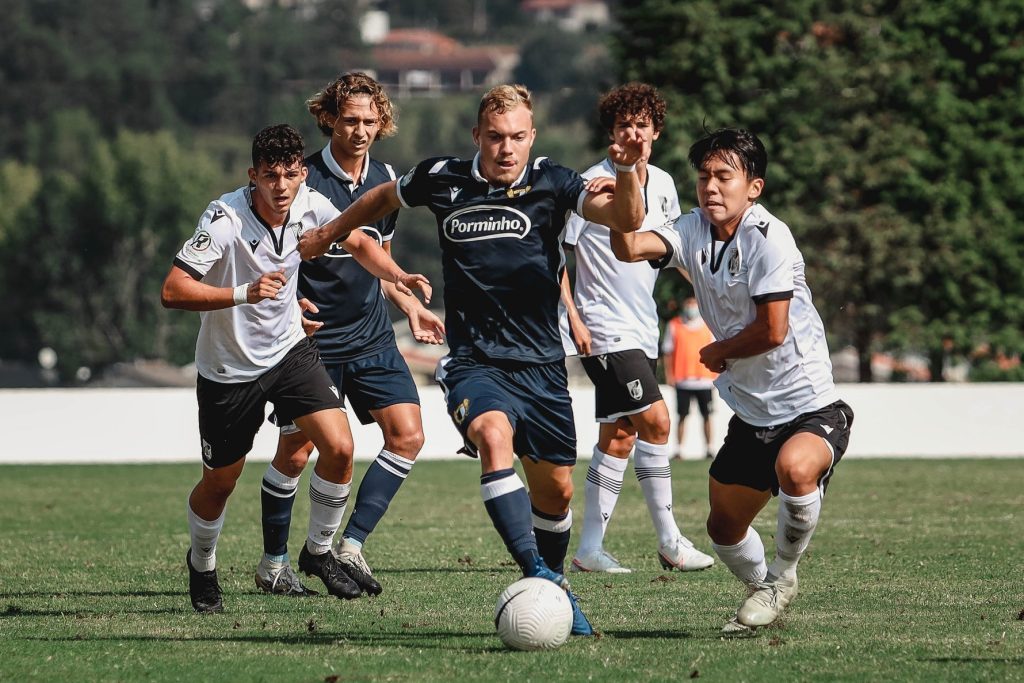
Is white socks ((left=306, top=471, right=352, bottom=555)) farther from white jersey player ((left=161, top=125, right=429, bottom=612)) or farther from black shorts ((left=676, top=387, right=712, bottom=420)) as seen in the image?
black shorts ((left=676, top=387, right=712, bottom=420))

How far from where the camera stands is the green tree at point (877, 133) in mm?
38500

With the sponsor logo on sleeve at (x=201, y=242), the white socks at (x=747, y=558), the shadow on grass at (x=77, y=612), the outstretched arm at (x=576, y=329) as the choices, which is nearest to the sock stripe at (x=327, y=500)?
the shadow on grass at (x=77, y=612)

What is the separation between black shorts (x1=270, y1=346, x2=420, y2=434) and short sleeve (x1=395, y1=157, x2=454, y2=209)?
1.70 m

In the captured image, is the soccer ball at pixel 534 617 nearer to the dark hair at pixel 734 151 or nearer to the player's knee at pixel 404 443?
the dark hair at pixel 734 151

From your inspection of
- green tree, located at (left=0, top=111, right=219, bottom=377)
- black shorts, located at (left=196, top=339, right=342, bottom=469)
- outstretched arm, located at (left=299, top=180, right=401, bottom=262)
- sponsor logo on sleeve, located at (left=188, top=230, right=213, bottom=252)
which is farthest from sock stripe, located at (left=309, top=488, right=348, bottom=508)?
green tree, located at (left=0, top=111, right=219, bottom=377)

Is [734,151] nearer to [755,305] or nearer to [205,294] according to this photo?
[755,305]

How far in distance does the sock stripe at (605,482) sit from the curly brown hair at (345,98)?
2.50 metres

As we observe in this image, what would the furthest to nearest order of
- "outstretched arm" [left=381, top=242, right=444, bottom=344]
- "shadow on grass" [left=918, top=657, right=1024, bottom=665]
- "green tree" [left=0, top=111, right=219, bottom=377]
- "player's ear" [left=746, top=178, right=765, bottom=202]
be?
1. "green tree" [left=0, top=111, right=219, bottom=377]
2. "outstretched arm" [left=381, top=242, right=444, bottom=344]
3. "player's ear" [left=746, top=178, right=765, bottom=202]
4. "shadow on grass" [left=918, top=657, right=1024, bottom=665]

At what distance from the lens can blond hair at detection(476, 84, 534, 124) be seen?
7238 mm

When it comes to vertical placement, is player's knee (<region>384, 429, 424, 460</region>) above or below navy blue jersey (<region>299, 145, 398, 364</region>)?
below

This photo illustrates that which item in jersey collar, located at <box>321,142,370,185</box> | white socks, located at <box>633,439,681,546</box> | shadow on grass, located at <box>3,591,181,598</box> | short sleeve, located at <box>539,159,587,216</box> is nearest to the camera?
short sleeve, located at <box>539,159,587,216</box>

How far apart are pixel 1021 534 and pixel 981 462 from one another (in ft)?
29.9

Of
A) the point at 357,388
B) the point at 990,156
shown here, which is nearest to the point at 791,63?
the point at 990,156

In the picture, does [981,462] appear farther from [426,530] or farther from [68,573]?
[68,573]
